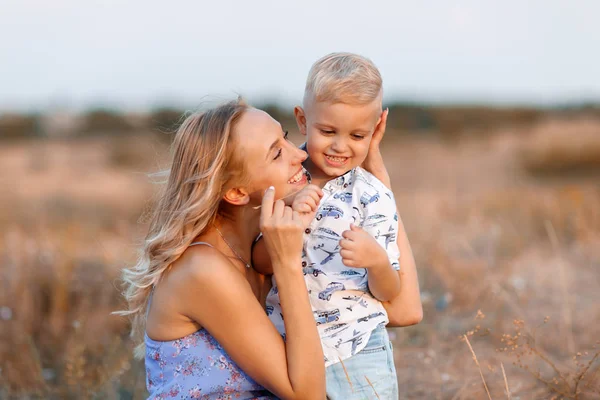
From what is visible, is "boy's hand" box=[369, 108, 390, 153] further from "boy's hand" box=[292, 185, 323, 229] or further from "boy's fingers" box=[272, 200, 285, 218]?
"boy's fingers" box=[272, 200, 285, 218]

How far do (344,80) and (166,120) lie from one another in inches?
1092

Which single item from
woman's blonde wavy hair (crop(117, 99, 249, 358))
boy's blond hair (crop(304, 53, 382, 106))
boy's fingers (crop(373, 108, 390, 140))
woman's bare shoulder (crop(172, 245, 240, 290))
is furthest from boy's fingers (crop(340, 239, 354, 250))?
boy's fingers (crop(373, 108, 390, 140))

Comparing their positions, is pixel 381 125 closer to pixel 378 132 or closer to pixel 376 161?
pixel 378 132

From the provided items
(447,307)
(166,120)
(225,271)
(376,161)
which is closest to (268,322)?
(225,271)

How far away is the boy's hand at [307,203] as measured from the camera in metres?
2.35

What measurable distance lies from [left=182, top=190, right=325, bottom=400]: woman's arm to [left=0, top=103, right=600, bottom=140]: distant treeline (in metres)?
27.1

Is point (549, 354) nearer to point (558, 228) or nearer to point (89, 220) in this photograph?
point (558, 228)

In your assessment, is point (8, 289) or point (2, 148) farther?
point (2, 148)

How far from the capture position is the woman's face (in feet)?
8.10

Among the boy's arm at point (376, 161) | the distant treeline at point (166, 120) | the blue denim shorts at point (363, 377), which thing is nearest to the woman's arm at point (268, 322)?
the blue denim shorts at point (363, 377)

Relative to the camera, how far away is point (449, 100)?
3944 centimetres

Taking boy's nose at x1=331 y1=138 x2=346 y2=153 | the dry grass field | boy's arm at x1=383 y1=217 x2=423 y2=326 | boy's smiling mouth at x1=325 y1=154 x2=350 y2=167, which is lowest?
the dry grass field

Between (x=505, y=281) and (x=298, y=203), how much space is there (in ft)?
12.9

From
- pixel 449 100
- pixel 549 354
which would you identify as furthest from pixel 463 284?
pixel 449 100
